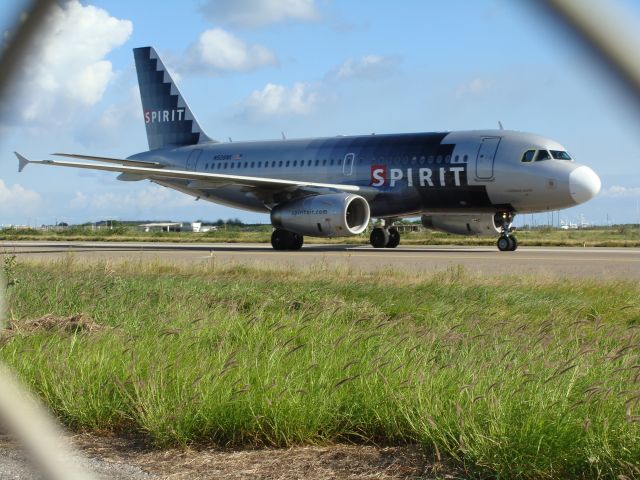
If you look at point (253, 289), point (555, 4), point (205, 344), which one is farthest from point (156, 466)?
point (253, 289)

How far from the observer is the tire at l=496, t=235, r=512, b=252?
21500 mm

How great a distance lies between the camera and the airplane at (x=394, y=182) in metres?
19.7

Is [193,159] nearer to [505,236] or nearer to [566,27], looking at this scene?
[505,236]

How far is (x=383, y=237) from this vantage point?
24203 mm

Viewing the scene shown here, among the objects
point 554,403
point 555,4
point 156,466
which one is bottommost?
point 156,466

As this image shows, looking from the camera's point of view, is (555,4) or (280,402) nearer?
(555,4)

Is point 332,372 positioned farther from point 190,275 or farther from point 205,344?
point 190,275

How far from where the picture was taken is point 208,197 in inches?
1008

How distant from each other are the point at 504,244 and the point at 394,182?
343 cm

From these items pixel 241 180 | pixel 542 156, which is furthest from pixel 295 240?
pixel 542 156

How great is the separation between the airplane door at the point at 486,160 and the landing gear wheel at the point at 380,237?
4903mm

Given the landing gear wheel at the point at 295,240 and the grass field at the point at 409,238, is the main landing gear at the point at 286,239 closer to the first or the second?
the landing gear wheel at the point at 295,240

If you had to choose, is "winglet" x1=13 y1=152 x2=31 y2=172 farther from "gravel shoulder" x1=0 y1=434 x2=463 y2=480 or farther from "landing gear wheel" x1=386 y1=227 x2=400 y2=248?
"landing gear wheel" x1=386 y1=227 x2=400 y2=248

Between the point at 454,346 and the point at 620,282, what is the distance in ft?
Answer: 20.0
